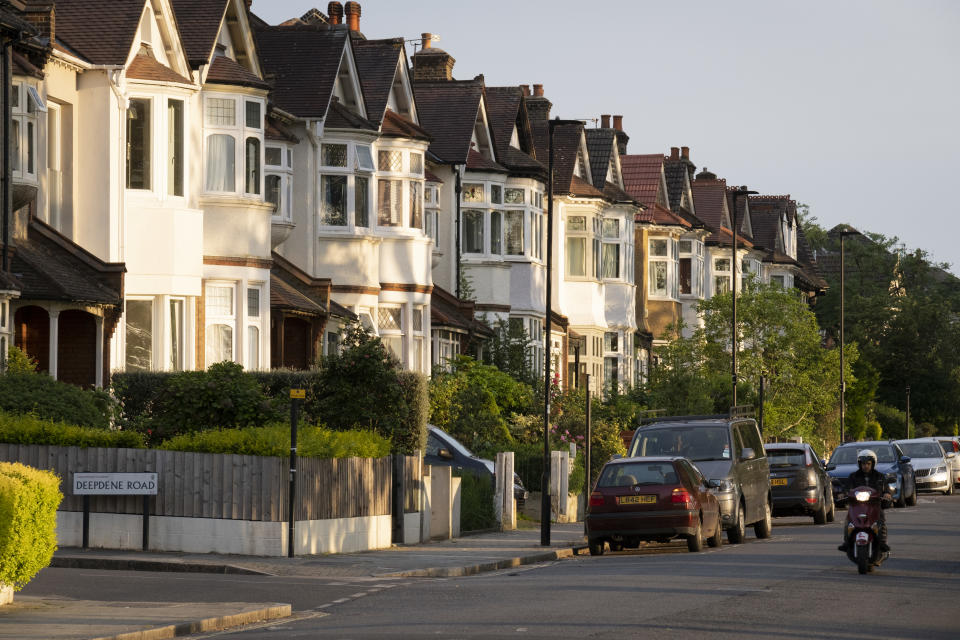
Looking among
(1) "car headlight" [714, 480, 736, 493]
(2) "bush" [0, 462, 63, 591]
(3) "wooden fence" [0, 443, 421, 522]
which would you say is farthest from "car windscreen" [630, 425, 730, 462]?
(2) "bush" [0, 462, 63, 591]

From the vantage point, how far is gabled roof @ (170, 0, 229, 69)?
34719mm

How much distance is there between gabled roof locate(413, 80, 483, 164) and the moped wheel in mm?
28656

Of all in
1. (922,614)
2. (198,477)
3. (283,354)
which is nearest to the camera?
(922,614)

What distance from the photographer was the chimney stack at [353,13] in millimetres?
52219

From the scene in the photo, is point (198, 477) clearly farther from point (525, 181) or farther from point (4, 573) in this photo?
point (525, 181)

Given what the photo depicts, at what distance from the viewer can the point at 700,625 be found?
15742mm

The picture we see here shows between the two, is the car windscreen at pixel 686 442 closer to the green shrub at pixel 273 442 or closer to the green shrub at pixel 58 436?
the green shrub at pixel 273 442

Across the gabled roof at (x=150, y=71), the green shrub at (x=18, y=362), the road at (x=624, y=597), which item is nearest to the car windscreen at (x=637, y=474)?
the road at (x=624, y=597)

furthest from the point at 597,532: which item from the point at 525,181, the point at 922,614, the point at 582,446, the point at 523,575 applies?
the point at 525,181

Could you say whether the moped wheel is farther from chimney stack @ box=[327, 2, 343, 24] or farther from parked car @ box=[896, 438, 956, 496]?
chimney stack @ box=[327, 2, 343, 24]

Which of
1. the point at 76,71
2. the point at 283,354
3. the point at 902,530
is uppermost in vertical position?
the point at 76,71

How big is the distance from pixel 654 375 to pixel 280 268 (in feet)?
62.4

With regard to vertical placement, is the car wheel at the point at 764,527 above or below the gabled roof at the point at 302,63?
below

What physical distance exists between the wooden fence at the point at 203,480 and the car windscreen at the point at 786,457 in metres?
13.3
